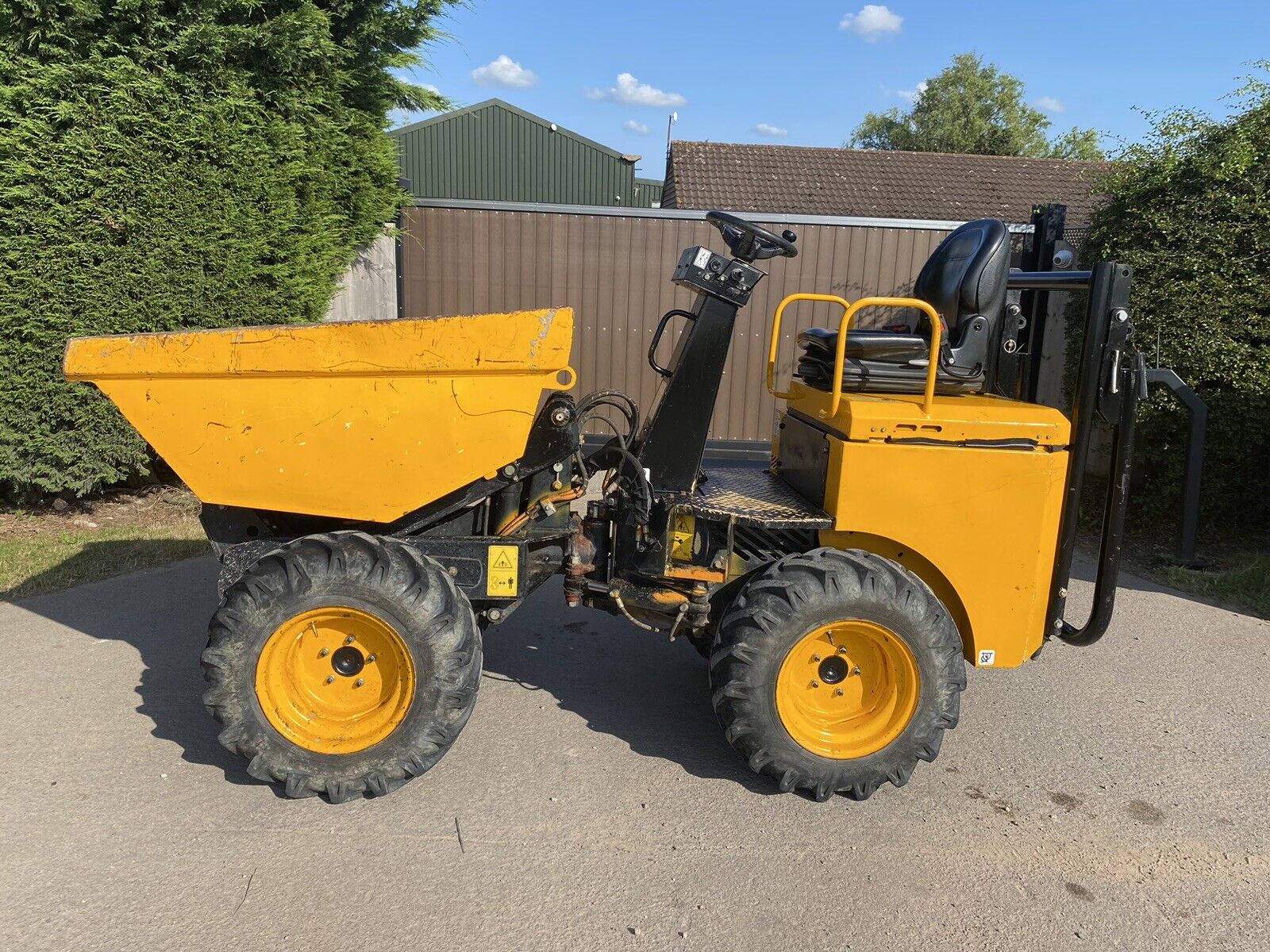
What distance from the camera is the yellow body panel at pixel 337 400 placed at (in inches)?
117

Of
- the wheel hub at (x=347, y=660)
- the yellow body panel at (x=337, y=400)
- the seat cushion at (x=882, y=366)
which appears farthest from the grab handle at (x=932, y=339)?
the wheel hub at (x=347, y=660)

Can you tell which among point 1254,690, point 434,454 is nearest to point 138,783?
point 434,454

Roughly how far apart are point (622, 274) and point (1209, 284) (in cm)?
522

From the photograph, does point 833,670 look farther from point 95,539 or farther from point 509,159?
point 509,159

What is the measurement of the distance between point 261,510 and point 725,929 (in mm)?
2320

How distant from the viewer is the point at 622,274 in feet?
30.1

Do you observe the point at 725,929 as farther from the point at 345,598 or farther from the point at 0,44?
the point at 0,44

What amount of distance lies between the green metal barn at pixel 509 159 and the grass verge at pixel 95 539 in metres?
16.9

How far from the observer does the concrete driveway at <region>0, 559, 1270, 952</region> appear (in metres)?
2.48

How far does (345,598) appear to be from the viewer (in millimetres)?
3006

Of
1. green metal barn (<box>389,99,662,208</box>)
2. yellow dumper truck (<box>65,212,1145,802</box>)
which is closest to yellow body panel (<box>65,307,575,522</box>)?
yellow dumper truck (<box>65,212,1145,802</box>)

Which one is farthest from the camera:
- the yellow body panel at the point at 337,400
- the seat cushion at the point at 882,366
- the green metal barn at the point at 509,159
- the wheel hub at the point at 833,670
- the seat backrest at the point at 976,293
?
the green metal barn at the point at 509,159

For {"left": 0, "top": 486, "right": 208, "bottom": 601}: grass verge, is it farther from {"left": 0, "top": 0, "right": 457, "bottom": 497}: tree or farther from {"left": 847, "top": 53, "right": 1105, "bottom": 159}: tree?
{"left": 847, "top": 53, "right": 1105, "bottom": 159}: tree

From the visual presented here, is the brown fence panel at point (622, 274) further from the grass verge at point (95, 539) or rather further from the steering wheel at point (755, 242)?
the steering wheel at point (755, 242)
